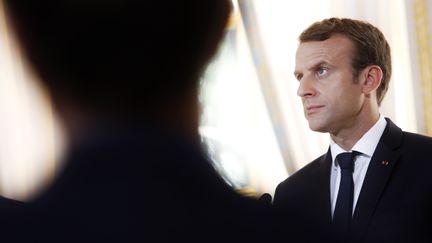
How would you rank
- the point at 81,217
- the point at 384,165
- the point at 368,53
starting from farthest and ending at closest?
the point at 368,53
the point at 384,165
the point at 81,217

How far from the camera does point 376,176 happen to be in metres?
1.29

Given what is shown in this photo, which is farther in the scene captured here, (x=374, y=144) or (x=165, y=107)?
(x=374, y=144)

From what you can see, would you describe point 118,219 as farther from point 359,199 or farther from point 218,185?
point 359,199

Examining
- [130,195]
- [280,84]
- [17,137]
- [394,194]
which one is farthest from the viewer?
[280,84]

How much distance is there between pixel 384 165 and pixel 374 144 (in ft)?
0.24

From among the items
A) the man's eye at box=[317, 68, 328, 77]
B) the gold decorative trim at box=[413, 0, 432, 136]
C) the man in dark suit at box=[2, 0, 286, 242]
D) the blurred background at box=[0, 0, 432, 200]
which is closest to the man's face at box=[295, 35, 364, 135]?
the man's eye at box=[317, 68, 328, 77]

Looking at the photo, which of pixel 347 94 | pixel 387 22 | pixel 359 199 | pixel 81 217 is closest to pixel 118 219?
pixel 81 217

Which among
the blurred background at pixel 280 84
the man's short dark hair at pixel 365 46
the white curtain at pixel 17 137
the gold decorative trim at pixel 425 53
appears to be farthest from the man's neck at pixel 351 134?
the white curtain at pixel 17 137

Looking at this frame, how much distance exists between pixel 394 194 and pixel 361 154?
0.48ft

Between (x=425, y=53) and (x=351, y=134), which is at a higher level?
(x=425, y=53)

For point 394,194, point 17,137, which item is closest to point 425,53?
point 394,194

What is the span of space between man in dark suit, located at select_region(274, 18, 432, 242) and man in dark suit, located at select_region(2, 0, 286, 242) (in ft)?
3.07

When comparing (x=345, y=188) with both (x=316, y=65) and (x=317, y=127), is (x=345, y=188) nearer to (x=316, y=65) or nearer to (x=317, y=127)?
(x=317, y=127)

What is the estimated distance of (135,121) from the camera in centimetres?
27
